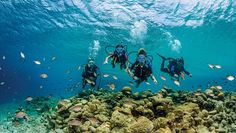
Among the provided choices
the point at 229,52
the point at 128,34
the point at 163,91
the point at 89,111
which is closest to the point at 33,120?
the point at 89,111

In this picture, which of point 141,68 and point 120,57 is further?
point 120,57

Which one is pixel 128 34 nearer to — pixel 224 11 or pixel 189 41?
pixel 189 41

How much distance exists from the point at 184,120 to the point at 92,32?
27.9 m

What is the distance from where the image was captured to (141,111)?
7.98 metres

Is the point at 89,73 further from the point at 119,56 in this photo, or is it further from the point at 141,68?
the point at 141,68

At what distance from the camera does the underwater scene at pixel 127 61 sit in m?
7.72

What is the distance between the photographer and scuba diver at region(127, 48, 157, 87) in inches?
376

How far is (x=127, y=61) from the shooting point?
1017 centimetres

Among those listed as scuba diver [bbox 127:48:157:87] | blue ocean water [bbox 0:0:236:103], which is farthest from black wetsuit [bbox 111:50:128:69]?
blue ocean water [bbox 0:0:236:103]

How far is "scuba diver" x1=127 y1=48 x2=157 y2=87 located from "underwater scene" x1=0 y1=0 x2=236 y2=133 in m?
0.04

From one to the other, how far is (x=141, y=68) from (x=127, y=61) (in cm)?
75

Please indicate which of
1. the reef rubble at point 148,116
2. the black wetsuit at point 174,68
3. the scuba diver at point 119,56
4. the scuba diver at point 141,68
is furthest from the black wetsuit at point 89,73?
the black wetsuit at point 174,68

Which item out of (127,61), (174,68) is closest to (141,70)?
(127,61)

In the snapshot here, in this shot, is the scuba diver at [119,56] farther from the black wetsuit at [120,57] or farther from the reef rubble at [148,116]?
the reef rubble at [148,116]
